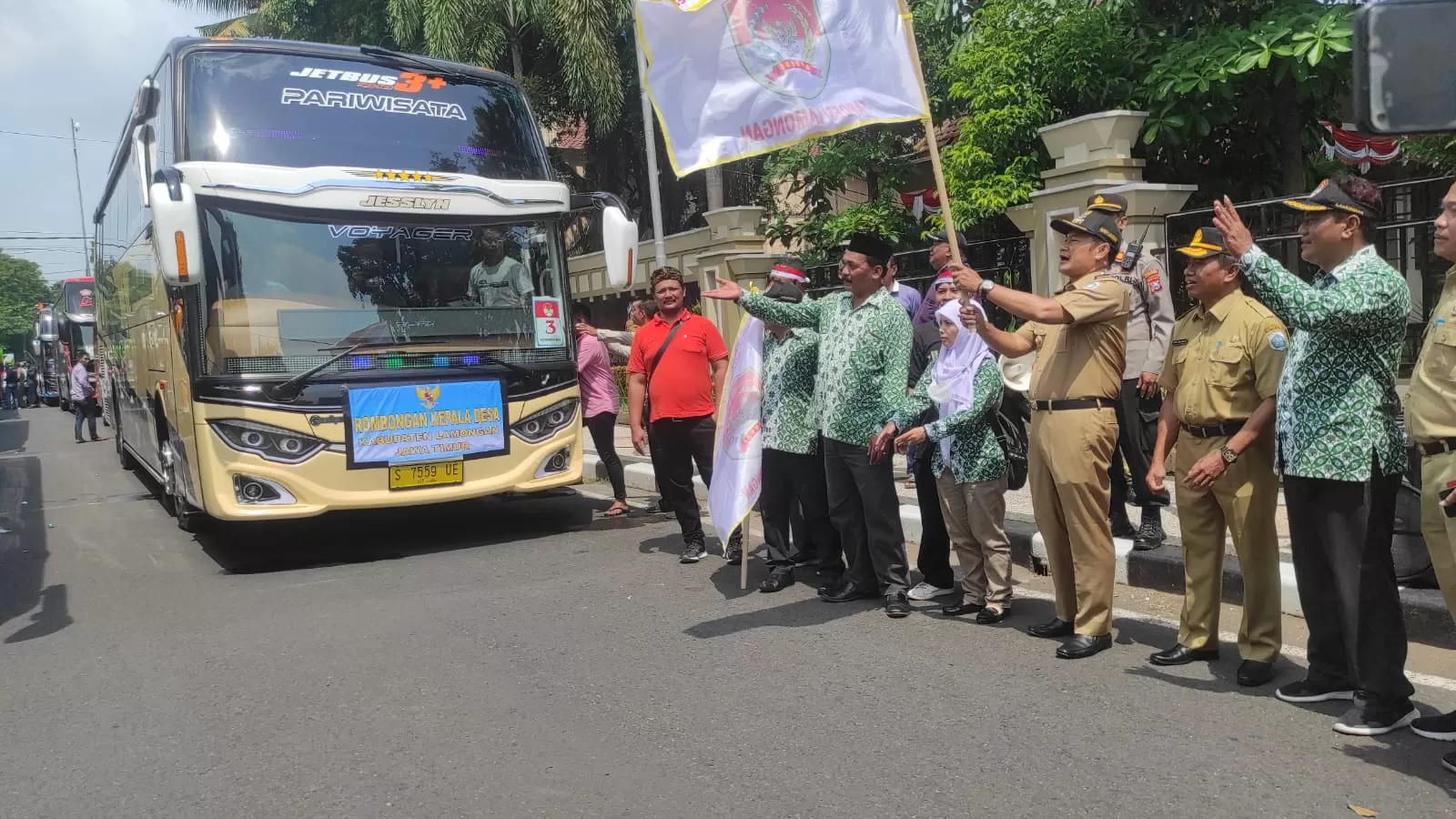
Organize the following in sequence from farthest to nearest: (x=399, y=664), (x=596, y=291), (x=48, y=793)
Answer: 1. (x=596, y=291)
2. (x=399, y=664)
3. (x=48, y=793)

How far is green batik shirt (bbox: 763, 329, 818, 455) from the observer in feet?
20.6

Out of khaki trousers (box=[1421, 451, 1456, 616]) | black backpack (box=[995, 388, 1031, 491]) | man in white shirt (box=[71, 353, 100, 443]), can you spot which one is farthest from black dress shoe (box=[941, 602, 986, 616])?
man in white shirt (box=[71, 353, 100, 443])

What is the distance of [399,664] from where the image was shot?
17.3 ft

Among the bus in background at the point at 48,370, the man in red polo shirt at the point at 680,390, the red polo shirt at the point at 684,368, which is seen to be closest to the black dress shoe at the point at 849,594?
the man in red polo shirt at the point at 680,390

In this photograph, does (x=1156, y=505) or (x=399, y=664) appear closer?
(x=399, y=664)

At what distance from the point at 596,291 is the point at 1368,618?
19041 millimetres

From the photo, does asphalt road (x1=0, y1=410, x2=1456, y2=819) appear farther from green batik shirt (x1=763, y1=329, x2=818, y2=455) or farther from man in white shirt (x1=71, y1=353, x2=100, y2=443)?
man in white shirt (x1=71, y1=353, x2=100, y2=443)

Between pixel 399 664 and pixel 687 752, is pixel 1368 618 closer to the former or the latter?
pixel 687 752

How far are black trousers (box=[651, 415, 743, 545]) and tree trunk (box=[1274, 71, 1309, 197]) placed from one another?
22.3ft

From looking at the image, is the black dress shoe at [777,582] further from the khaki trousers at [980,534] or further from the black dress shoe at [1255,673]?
the black dress shoe at [1255,673]

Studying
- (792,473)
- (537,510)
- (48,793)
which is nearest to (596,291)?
(537,510)

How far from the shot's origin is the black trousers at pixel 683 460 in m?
7.54

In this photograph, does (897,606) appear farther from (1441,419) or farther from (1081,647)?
(1441,419)

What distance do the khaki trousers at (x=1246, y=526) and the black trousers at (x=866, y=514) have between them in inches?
60.4
